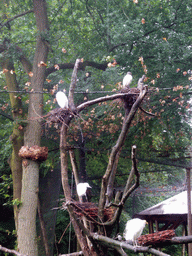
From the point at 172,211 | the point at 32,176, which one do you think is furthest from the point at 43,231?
the point at 172,211

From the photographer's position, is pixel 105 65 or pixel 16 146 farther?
pixel 105 65

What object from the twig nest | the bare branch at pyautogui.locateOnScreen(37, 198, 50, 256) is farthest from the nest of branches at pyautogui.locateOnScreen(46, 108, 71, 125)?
the bare branch at pyautogui.locateOnScreen(37, 198, 50, 256)

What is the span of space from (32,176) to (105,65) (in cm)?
293

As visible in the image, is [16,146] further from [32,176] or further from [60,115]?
[60,115]

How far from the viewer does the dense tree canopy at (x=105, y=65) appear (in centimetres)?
420

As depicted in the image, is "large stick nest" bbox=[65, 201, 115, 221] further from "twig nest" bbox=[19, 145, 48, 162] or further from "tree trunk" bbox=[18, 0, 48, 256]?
"twig nest" bbox=[19, 145, 48, 162]

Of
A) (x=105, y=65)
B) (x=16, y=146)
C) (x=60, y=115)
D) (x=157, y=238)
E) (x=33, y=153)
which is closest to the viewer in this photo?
(x=157, y=238)

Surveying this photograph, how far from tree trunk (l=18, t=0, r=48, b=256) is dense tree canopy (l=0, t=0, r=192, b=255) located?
2cm

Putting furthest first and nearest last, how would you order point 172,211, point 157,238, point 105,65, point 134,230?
point 105,65 < point 172,211 < point 134,230 < point 157,238

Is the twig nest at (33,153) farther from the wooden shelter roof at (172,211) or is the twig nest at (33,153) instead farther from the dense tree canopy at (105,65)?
the wooden shelter roof at (172,211)

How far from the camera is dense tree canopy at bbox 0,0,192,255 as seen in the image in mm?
4203

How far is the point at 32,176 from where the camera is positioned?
12.2ft

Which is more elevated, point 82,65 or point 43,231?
point 82,65

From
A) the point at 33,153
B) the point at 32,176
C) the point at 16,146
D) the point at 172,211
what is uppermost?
the point at 16,146
